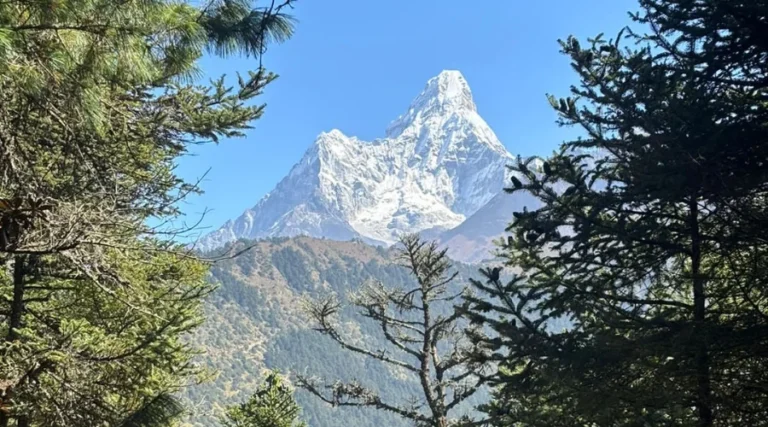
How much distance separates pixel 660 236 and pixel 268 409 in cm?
1447

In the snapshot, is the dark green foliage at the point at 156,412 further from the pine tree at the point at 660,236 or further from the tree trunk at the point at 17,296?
the pine tree at the point at 660,236

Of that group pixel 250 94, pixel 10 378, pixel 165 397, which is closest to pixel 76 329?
pixel 10 378

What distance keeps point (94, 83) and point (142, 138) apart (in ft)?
→ 10.5

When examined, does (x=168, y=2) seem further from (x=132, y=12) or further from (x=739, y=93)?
(x=739, y=93)

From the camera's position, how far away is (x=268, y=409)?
57.5 feet

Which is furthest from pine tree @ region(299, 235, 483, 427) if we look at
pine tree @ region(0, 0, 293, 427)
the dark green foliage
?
the dark green foliage

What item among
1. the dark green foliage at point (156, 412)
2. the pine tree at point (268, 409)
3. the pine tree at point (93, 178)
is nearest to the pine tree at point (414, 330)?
the pine tree at point (268, 409)

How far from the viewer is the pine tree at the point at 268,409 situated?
1733 cm

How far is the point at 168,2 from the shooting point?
151 inches

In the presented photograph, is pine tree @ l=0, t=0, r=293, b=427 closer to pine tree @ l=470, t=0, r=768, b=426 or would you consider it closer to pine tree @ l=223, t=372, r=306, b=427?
pine tree @ l=470, t=0, r=768, b=426

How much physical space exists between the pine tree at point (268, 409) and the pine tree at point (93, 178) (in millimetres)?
9907

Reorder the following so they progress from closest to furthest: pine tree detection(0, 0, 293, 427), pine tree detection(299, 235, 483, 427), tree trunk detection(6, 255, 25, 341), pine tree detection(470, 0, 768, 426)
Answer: pine tree detection(0, 0, 293, 427), pine tree detection(470, 0, 768, 426), tree trunk detection(6, 255, 25, 341), pine tree detection(299, 235, 483, 427)

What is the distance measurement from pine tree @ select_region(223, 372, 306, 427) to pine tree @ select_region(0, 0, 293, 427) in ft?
32.5

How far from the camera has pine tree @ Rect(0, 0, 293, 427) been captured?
3533 mm
